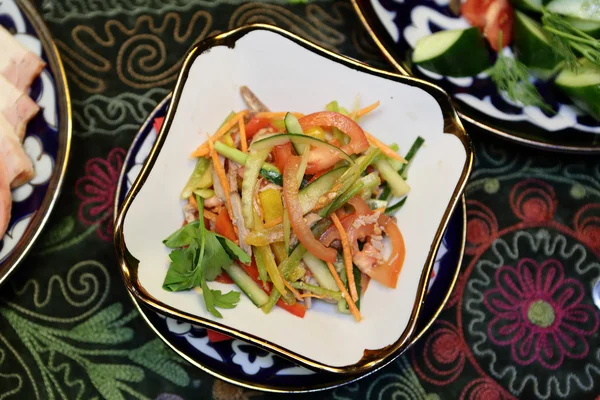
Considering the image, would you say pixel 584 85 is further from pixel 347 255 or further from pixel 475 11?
pixel 347 255

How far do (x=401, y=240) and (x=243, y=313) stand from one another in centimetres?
59

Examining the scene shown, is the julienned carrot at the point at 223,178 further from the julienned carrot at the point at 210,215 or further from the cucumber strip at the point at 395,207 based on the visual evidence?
the cucumber strip at the point at 395,207

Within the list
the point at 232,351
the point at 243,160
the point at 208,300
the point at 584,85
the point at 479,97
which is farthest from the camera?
the point at 479,97

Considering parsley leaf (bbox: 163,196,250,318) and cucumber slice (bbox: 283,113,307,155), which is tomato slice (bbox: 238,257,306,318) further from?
cucumber slice (bbox: 283,113,307,155)

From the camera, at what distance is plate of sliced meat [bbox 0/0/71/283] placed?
1868 millimetres

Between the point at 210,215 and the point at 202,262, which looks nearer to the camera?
the point at 202,262

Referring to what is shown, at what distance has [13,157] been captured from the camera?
1.86 m

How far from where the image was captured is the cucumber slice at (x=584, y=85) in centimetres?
197

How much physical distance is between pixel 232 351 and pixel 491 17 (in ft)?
5.39

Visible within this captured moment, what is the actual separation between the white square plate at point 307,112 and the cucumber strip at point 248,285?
27mm

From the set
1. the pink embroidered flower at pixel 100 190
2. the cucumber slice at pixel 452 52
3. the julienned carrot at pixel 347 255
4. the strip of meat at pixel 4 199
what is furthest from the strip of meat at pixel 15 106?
the cucumber slice at pixel 452 52

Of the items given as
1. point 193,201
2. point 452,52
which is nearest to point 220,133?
point 193,201

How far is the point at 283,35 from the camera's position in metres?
1.75

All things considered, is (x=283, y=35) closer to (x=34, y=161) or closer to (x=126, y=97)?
(x=126, y=97)
